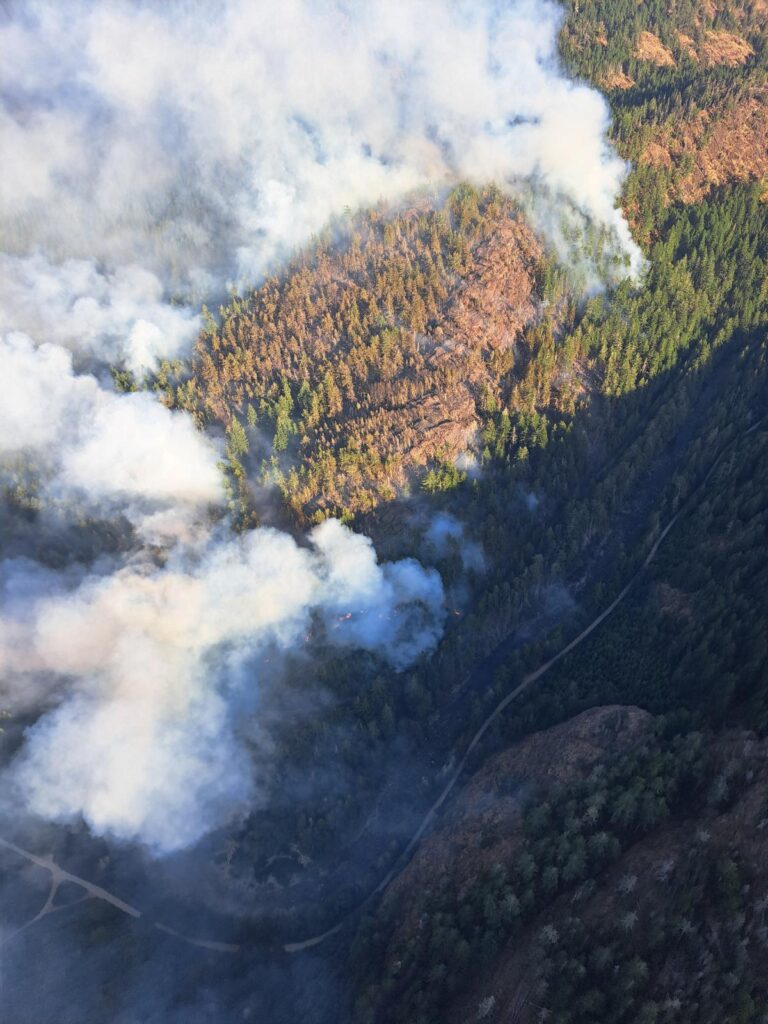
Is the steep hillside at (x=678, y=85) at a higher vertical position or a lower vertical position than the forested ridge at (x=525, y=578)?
higher

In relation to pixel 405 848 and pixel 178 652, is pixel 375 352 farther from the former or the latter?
pixel 405 848

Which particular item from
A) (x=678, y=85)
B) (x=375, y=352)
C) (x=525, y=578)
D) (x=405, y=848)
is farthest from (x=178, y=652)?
(x=678, y=85)

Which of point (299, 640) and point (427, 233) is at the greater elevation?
point (427, 233)

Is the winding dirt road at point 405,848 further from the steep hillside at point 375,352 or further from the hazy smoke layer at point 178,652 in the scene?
the steep hillside at point 375,352

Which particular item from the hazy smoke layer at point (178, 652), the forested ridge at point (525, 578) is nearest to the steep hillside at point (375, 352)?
the forested ridge at point (525, 578)

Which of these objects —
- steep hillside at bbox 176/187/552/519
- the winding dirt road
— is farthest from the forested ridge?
the winding dirt road

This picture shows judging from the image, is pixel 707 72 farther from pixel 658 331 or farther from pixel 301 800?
pixel 301 800

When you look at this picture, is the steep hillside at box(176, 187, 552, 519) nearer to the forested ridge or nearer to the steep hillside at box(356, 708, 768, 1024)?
the forested ridge

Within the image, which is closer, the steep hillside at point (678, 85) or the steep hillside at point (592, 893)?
the steep hillside at point (592, 893)

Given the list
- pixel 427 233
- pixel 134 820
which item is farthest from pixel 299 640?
pixel 427 233
